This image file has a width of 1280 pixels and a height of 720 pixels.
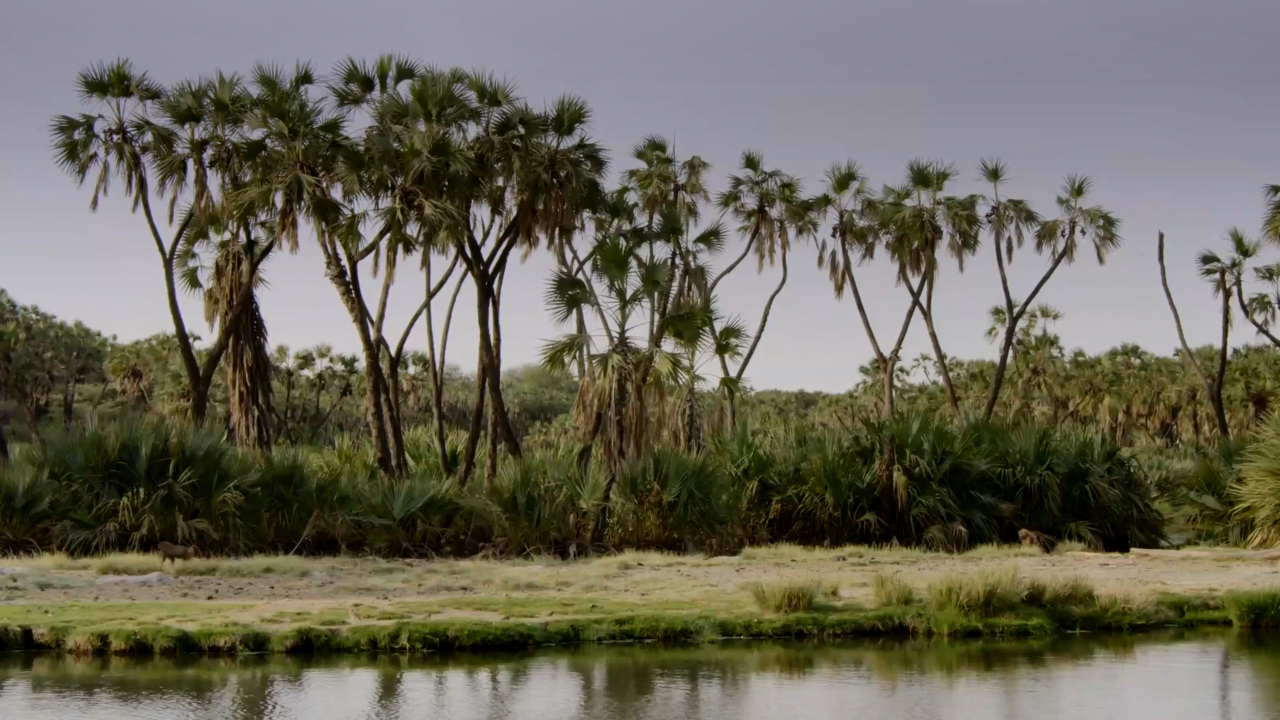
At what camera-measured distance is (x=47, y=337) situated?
7356cm

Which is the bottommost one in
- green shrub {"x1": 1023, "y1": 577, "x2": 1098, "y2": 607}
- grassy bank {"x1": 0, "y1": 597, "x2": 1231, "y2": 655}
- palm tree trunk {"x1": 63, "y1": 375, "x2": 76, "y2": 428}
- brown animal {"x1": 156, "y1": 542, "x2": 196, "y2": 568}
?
grassy bank {"x1": 0, "y1": 597, "x2": 1231, "y2": 655}

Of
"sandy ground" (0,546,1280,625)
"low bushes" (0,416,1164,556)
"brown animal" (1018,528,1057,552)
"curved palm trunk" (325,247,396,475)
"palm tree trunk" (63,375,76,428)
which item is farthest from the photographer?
"palm tree trunk" (63,375,76,428)

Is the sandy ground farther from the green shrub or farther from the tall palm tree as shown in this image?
the tall palm tree

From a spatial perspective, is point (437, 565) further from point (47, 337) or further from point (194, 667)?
point (47, 337)

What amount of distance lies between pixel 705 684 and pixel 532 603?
4.24m

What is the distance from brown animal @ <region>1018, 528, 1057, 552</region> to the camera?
2344 centimetres

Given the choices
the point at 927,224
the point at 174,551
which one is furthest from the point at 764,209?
the point at 174,551

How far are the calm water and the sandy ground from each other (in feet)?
5.75

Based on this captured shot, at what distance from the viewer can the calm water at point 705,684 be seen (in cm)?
1042

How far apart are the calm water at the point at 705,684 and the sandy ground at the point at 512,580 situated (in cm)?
175

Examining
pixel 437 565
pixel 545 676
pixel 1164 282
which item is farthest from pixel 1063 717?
pixel 1164 282

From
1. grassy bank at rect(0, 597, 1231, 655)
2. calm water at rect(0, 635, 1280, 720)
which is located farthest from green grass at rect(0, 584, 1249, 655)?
calm water at rect(0, 635, 1280, 720)

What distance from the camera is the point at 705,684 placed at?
1156cm

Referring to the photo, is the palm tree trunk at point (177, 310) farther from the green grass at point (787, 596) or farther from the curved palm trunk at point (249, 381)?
the green grass at point (787, 596)
